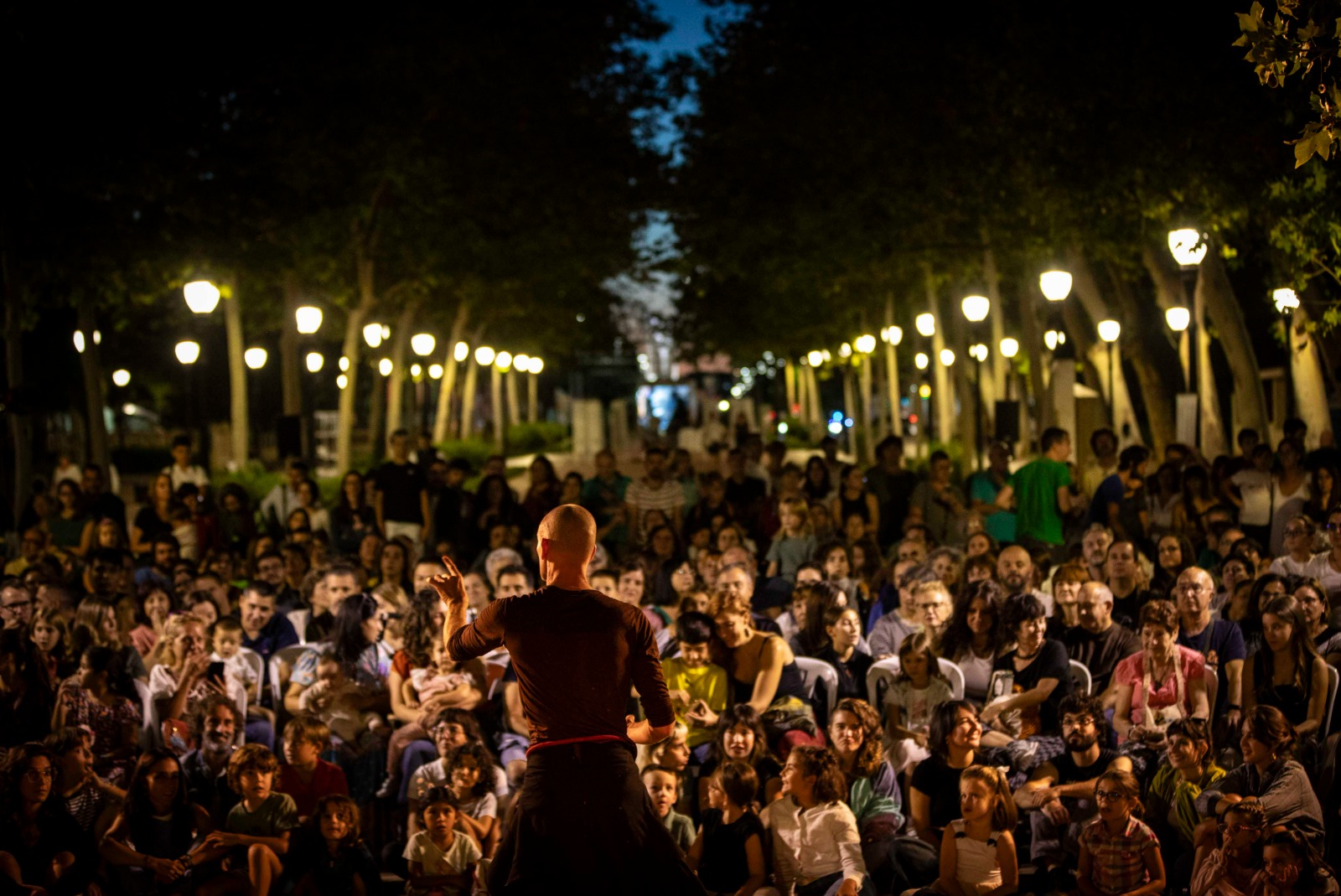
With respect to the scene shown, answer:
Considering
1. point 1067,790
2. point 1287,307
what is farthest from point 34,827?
point 1287,307

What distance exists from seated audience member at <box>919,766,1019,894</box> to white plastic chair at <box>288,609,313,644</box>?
5345 mm

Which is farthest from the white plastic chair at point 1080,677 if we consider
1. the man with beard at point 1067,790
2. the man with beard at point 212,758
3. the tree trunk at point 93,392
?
the tree trunk at point 93,392

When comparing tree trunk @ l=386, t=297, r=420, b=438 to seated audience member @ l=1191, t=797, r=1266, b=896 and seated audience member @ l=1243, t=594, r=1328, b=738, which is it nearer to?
seated audience member @ l=1243, t=594, r=1328, b=738

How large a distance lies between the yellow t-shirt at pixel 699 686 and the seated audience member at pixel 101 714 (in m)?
3.02

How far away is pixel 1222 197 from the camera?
15.5 meters

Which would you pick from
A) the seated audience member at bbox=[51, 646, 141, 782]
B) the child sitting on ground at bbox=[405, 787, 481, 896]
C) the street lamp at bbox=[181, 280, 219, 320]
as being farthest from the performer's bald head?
the street lamp at bbox=[181, 280, 219, 320]

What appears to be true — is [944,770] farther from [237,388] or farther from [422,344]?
[237,388]

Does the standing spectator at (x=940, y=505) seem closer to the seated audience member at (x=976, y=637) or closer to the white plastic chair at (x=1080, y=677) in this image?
the seated audience member at (x=976, y=637)

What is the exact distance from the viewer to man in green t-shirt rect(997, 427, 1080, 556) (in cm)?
1309

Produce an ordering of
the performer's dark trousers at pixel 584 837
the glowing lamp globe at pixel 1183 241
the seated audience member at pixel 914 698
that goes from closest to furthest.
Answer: the performer's dark trousers at pixel 584 837
the seated audience member at pixel 914 698
the glowing lamp globe at pixel 1183 241

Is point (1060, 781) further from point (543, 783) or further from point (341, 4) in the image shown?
point (341, 4)

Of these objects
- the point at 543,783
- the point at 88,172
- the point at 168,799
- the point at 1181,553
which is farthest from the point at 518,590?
the point at 88,172

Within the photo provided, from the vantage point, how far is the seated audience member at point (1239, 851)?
21.9 ft

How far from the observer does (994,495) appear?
14555 mm
